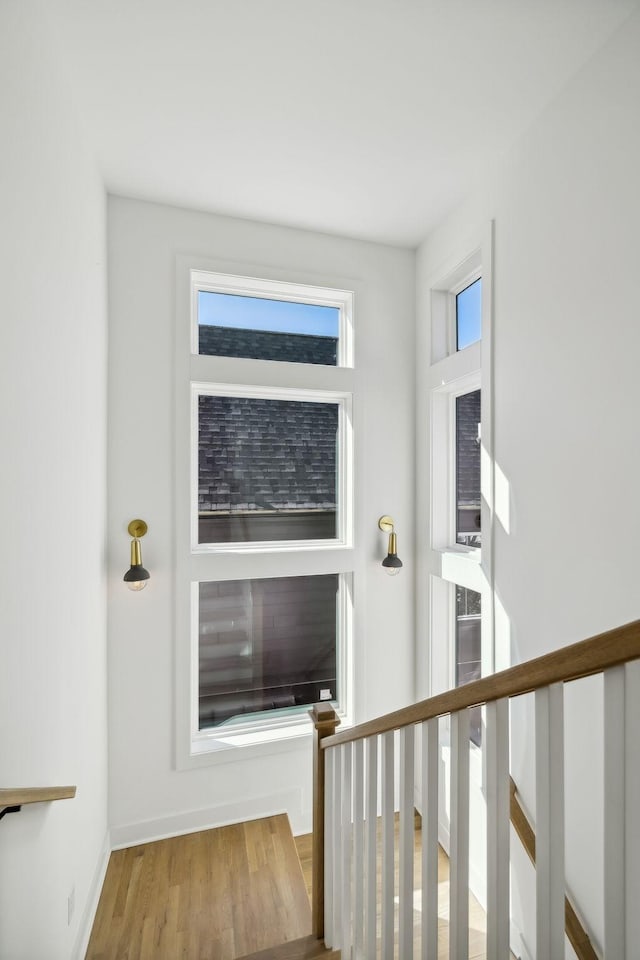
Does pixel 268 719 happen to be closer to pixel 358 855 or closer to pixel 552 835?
pixel 358 855

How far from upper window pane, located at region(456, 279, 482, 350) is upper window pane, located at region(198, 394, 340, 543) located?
0.83 metres

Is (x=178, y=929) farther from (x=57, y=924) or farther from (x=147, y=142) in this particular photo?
(x=147, y=142)

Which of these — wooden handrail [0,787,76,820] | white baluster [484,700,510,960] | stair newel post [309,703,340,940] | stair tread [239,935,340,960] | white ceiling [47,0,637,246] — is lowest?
stair tread [239,935,340,960]

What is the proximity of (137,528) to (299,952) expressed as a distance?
1.77m

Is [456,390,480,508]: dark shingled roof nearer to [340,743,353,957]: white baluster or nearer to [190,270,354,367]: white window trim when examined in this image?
[190,270,354,367]: white window trim

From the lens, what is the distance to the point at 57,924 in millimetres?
1531

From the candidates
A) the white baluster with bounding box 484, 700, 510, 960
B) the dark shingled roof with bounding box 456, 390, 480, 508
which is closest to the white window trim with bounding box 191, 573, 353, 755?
the dark shingled roof with bounding box 456, 390, 480, 508

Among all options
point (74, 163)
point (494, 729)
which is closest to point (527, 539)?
point (494, 729)

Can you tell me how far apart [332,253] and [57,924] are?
3.18 m

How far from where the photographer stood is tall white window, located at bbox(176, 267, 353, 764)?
2.61 metres

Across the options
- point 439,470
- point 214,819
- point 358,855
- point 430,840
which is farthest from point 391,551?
point 430,840

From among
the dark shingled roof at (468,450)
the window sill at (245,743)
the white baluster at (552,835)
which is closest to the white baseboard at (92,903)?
the window sill at (245,743)

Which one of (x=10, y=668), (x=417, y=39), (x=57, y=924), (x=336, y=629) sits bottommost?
(x=57, y=924)

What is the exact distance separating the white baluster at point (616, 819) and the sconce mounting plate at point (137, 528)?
220 centimetres
